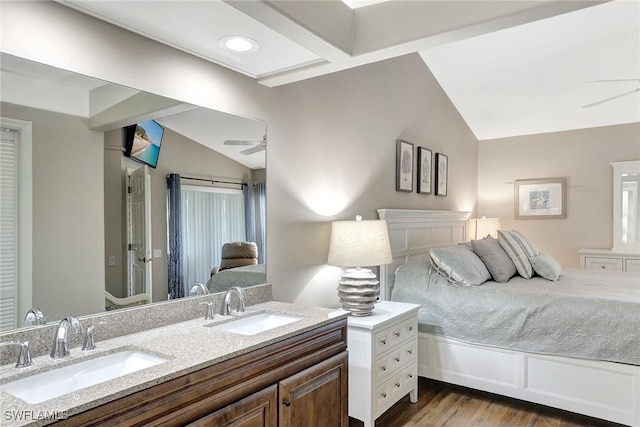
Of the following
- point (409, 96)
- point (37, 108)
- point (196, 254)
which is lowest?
point (196, 254)

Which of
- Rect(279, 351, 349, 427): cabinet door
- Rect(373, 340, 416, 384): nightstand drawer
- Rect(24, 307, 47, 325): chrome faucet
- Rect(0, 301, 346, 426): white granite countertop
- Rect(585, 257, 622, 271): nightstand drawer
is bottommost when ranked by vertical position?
Rect(373, 340, 416, 384): nightstand drawer

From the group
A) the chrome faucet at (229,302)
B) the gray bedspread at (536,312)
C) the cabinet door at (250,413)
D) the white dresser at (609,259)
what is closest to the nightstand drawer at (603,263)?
the white dresser at (609,259)

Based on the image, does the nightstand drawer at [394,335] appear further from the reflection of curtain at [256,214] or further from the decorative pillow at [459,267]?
the reflection of curtain at [256,214]

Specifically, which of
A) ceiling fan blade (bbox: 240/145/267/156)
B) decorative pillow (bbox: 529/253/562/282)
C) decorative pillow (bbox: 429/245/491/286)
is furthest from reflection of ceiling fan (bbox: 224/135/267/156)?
decorative pillow (bbox: 529/253/562/282)

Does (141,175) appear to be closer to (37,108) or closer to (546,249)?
(37,108)

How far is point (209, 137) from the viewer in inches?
81.7

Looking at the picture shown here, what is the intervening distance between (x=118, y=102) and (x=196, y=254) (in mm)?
793

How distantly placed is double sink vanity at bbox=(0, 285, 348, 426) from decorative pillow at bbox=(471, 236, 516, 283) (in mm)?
1848

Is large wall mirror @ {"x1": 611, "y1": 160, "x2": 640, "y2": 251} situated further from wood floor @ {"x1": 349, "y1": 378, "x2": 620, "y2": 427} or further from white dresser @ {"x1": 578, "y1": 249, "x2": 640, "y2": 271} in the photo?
wood floor @ {"x1": 349, "y1": 378, "x2": 620, "y2": 427}

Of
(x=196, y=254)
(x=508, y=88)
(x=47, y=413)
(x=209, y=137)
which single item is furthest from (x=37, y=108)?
(x=508, y=88)

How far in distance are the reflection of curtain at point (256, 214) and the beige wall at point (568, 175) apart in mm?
4248

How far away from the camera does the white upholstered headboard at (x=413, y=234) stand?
3357 millimetres

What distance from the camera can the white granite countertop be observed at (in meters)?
0.96

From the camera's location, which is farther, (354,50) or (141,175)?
(354,50)
